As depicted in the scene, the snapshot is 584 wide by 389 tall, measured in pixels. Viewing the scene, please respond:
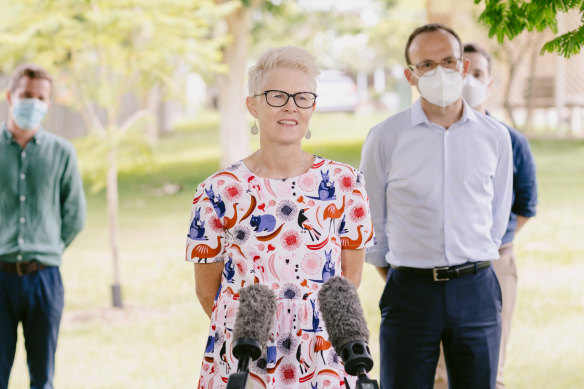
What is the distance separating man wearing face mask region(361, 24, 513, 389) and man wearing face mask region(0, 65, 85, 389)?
2.15 m

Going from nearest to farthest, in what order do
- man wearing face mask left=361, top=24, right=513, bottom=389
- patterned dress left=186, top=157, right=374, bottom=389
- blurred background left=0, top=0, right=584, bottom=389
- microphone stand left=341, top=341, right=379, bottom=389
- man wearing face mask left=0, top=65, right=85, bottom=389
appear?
microphone stand left=341, top=341, right=379, bottom=389 → patterned dress left=186, top=157, right=374, bottom=389 → man wearing face mask left=361, top=24, right=513, bottom=389 → man wearing face mask left=0, top=65, right=85, bottom=389 → blurred background left=0, top=0, right=584, bottom=389

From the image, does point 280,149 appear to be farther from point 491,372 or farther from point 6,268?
point 6,268

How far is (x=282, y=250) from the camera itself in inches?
115

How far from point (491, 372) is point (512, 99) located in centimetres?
2196

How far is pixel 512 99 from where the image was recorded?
82.0 ft

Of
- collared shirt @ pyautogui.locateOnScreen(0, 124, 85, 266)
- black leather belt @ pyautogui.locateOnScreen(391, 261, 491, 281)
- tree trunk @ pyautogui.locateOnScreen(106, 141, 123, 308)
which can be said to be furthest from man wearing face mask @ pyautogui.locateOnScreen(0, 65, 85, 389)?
tree trunk @ pyautogui.locateOnScreen(106, 141, 123, 308)

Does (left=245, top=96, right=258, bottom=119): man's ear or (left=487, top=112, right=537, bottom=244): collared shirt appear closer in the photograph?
(left=245, top=96, right=258, bottom=119): man's ear

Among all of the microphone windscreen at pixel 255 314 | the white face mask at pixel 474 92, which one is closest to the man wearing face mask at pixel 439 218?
the white face mask at pixel 474 92

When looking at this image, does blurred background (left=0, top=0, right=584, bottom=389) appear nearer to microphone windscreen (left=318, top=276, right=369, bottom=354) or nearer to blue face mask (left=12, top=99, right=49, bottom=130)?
microphone windscreen (left=318, top=276, right=369, bottom=354)

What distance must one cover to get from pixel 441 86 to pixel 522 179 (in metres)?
1.08

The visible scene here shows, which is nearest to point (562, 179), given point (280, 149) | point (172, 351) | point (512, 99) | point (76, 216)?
point (512, 99)

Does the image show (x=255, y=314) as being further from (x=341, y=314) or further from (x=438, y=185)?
(x=438, y=185)

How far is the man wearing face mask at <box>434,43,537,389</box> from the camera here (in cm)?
491

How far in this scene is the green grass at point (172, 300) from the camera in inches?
286
